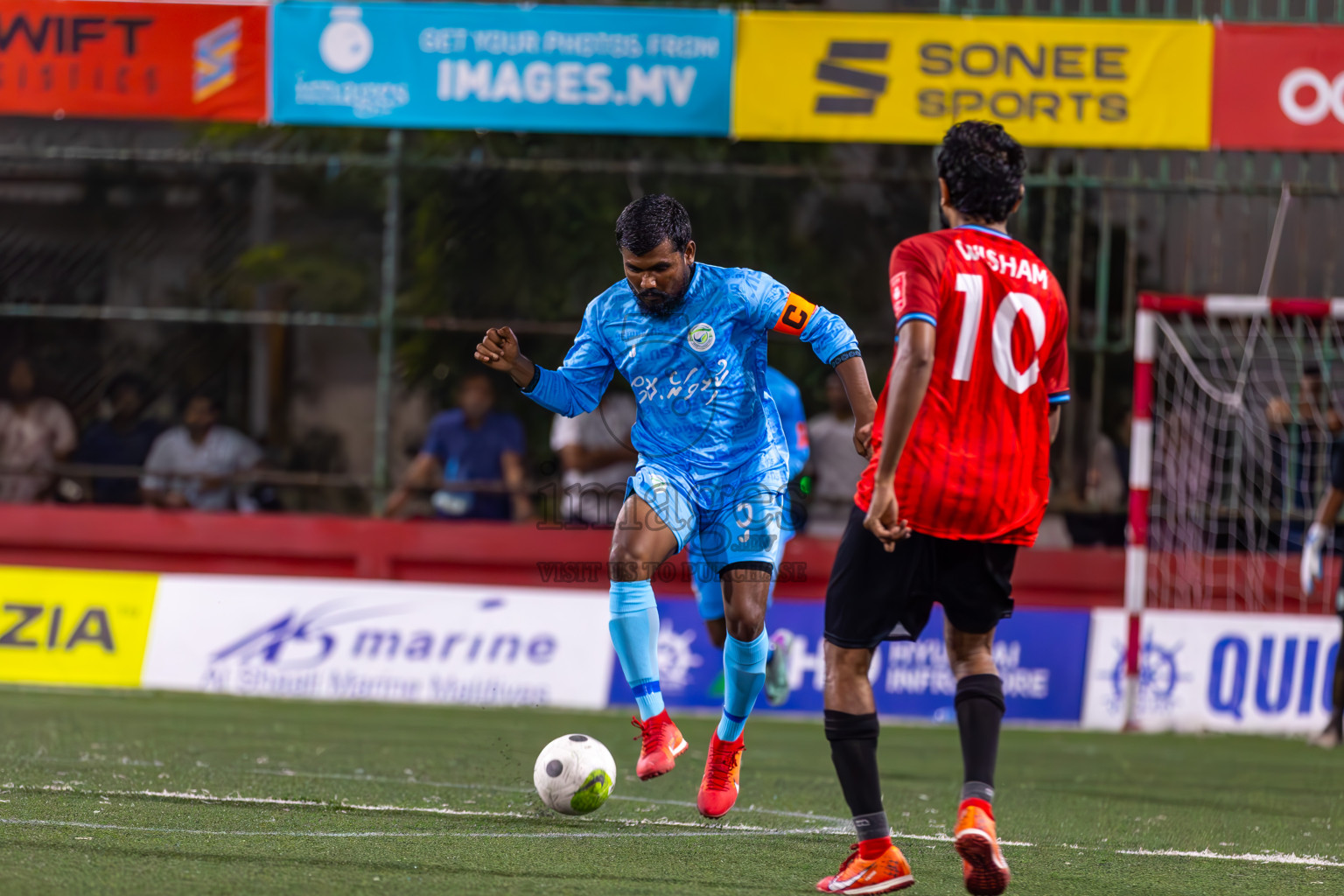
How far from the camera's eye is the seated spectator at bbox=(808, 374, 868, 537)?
12.8 metres

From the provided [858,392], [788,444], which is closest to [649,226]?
[858,392]

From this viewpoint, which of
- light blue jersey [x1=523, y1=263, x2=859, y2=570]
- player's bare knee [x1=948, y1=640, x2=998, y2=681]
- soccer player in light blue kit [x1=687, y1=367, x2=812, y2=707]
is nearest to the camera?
player's bare knee [x1=948, y1=640, x2=998, y2=681]

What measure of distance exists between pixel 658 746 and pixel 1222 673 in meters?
7.15

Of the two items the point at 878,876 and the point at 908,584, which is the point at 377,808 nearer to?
the point at 878,876

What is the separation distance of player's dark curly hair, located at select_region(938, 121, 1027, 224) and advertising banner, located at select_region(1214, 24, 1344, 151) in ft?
28.7

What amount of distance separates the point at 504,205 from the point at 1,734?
634 cm

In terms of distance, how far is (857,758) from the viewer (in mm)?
4508

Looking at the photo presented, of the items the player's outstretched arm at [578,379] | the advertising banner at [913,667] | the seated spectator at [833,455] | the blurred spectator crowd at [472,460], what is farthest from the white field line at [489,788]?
the seated spectator at [833,455]

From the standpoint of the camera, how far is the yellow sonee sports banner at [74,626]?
12047 mm

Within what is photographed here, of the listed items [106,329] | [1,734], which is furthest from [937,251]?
[106,329]

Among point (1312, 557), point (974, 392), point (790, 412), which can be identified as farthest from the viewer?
point (1312, 557)

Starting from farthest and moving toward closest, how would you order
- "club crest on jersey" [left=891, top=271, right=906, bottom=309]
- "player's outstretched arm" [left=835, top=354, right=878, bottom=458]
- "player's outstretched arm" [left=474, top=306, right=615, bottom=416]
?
"player's outstretched arm" [left=474, top=306, right=615, bottom=416]
"player's outstretched arm" [left=835, top=354, right=878, bottom=458]
"club crest on jersey" [left=891, top=271, right=906, bottom=309]

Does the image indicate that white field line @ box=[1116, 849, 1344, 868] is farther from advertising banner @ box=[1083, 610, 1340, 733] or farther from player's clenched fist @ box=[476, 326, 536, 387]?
advertising banner @ box=[1083, 610, 1340, 733]

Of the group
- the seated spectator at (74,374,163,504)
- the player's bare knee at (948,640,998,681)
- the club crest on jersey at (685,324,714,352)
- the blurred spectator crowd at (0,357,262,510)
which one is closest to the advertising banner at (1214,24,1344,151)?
the club crest on jersey at (685,324,714,352)
